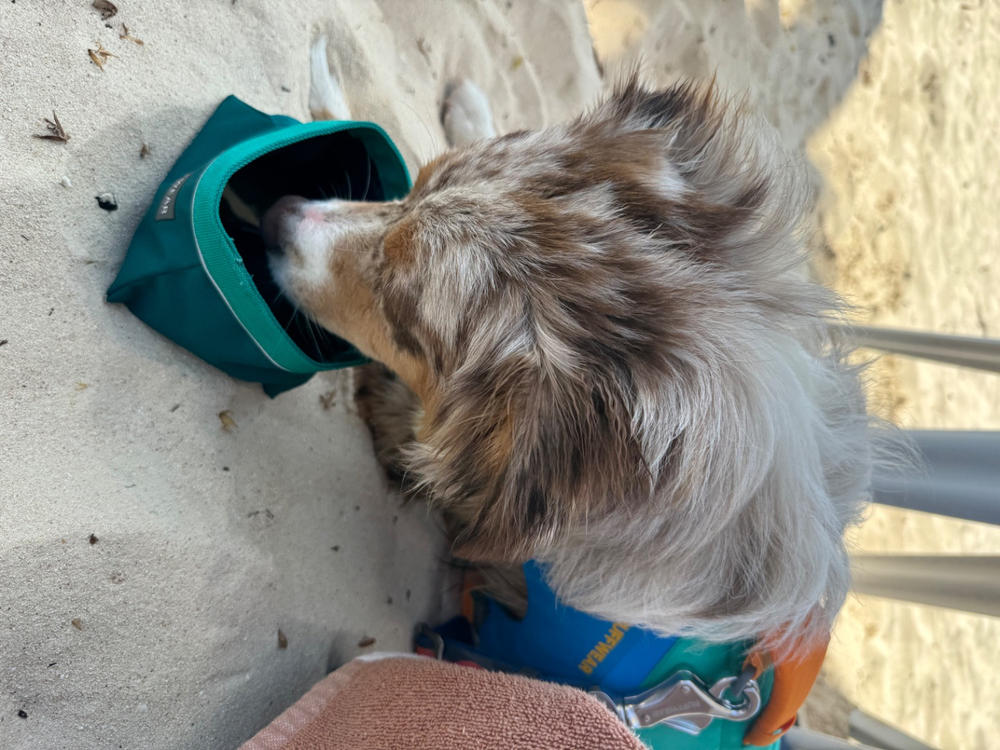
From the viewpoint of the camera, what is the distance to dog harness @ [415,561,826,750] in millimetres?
1881

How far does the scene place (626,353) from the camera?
5.32 feet

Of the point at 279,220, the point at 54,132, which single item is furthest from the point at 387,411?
the point at 54,132

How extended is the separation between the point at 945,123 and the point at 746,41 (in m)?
2.66

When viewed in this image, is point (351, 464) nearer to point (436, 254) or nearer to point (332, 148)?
point (436, 254)

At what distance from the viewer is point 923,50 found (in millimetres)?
5852

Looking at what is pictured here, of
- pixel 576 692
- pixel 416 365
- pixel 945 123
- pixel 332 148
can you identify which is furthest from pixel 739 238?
pixel 945 123

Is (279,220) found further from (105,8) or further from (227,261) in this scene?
(105,8)

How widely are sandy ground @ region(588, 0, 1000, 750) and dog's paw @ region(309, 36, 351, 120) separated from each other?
1.91 meters

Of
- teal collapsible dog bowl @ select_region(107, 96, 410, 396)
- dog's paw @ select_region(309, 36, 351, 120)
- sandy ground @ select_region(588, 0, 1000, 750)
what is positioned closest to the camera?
teal collapsible dog bowl @ select_region(107, 96, 410, 396)

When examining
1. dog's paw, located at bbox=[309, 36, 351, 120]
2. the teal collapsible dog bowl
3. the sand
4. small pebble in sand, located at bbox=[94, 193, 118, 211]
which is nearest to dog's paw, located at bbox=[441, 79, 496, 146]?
the sand

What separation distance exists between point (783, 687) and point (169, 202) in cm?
211

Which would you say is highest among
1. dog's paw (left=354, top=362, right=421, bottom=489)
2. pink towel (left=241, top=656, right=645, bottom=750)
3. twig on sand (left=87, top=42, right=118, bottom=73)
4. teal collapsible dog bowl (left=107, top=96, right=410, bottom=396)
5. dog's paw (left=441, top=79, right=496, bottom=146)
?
twig on sand (left=87, top=42, right=118, bottom=73)

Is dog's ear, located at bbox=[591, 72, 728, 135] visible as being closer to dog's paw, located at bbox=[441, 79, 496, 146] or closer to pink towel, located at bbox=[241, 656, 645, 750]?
dog's paw, located at bbox=[441, 79, 496, 146]

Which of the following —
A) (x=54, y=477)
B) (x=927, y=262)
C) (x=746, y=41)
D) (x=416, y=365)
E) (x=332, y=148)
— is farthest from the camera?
(x=927, y=262)
